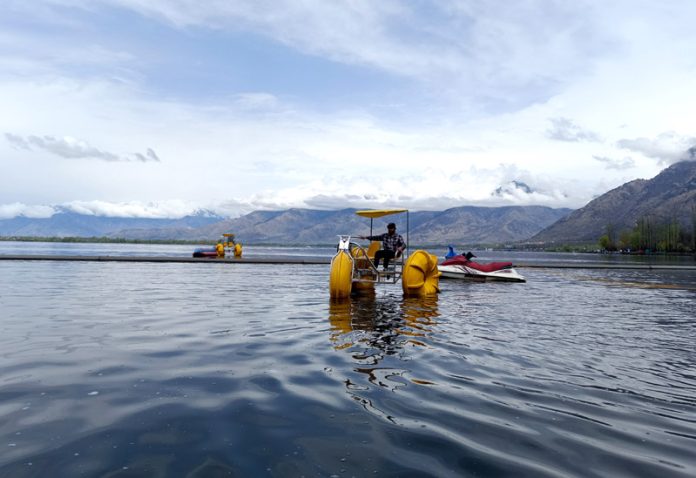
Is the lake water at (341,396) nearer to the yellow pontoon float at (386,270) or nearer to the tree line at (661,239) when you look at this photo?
the yellow pontoon float at (386,270)

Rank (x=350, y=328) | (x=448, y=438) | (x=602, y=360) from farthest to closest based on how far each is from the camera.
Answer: (x=350, y=328)
(x=602, y=360)
(x=448, y=438)

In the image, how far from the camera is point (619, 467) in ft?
15.3

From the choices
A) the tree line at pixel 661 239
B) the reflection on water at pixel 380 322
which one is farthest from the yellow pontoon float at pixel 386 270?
the tree line at pixel 661 239

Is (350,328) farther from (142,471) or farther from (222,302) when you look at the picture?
(142,471)

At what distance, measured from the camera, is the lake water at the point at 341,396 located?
186 inches

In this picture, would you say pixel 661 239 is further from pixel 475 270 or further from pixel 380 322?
pixel 380 322

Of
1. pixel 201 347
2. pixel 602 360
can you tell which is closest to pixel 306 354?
pixel 201 347

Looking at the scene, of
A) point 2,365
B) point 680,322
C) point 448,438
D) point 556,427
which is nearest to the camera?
point 448,438

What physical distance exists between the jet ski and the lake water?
54.6ft

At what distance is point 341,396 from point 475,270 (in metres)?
26.2

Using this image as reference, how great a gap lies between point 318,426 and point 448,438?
1487 mm

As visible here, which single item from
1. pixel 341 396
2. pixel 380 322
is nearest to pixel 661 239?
pixel 380 322

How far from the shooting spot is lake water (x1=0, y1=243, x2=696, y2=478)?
15.5 ft

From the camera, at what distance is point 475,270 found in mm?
31453
